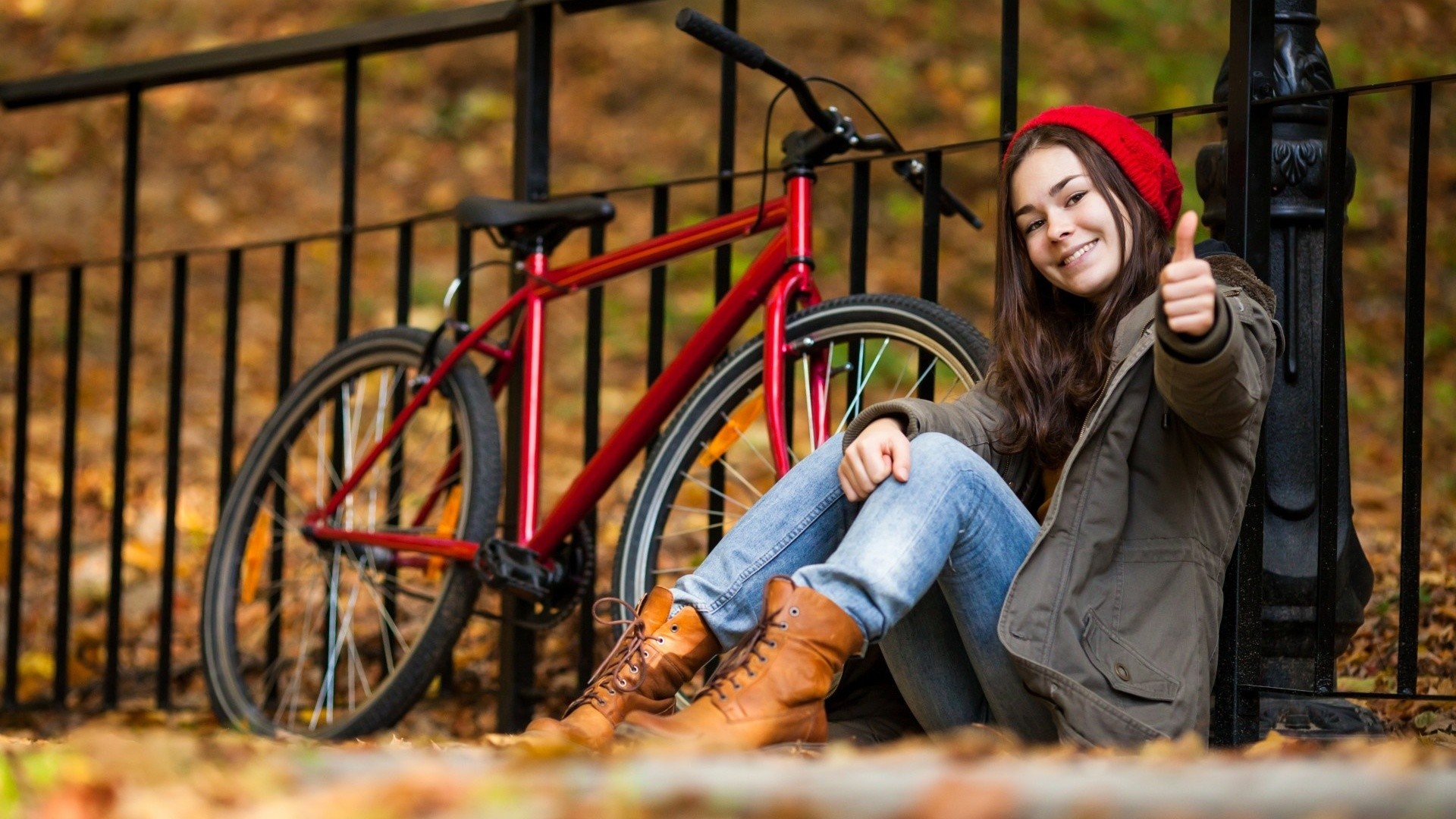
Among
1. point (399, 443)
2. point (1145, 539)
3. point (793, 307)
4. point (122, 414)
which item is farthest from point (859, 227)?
point (122, 414)

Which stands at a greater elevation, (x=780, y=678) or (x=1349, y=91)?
(x=1349, y=91)

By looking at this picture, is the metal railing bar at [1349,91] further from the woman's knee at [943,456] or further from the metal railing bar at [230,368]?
the metal railing bar at [230,368]

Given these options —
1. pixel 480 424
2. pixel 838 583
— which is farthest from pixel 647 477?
pixel 838 583

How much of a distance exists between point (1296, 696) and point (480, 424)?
1.35 metres

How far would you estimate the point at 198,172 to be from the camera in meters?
6.20

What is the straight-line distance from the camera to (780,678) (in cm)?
149

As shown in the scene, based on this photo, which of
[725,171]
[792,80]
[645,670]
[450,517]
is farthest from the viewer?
[450,517]

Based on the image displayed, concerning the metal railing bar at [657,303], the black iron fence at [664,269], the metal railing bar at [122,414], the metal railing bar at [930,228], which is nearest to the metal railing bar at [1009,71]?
the black iron fence at [664,269]

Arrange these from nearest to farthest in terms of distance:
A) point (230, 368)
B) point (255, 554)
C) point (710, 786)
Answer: point (710, 786), point (255, 554), point (230, 368)

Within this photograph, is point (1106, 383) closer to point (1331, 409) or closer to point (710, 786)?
point (1331, 409)

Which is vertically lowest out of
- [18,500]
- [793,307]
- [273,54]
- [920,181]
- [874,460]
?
[18,500]

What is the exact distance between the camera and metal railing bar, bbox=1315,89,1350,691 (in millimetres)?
1798

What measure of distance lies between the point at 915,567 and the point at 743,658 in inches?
8.5

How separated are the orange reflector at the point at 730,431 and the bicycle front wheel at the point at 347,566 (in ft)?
1.30
